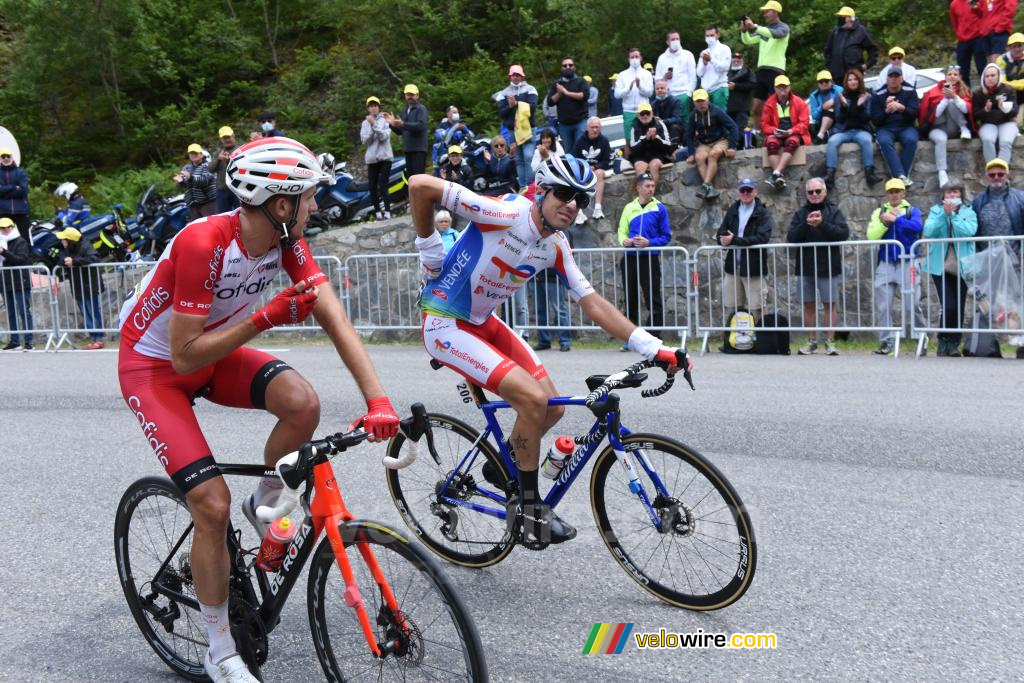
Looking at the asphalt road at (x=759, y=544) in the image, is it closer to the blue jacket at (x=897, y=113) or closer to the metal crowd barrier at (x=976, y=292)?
the metal crowd barrier at (x=976, y=292)

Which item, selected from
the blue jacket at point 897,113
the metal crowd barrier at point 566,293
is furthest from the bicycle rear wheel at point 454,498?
the blue jacket at point 897,113

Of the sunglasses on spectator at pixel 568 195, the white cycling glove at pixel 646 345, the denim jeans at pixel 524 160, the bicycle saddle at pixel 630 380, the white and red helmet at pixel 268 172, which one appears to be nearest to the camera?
the white and red helmet at pixel 268 172

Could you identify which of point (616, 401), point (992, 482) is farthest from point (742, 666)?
point (992, 482)

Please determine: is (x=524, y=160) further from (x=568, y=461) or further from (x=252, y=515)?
(x=252, y=515)

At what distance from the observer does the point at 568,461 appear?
5238 millimetres

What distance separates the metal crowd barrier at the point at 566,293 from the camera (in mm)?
13719

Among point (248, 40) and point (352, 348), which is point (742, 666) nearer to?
point (352, 348)

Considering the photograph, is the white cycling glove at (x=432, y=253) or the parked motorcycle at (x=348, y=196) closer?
the white cycling glove at (x=432, y=253)

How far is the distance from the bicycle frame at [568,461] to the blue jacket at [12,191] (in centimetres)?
1596

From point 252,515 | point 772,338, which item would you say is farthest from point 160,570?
point 772,338

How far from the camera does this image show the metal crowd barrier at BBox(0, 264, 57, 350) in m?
16.5

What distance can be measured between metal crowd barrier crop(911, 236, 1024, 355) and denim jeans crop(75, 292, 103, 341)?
12087 millimetres

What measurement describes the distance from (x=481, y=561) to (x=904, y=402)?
207 inches

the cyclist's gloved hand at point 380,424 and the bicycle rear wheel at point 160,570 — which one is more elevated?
the cyclist's gloved hand at point 380,424
